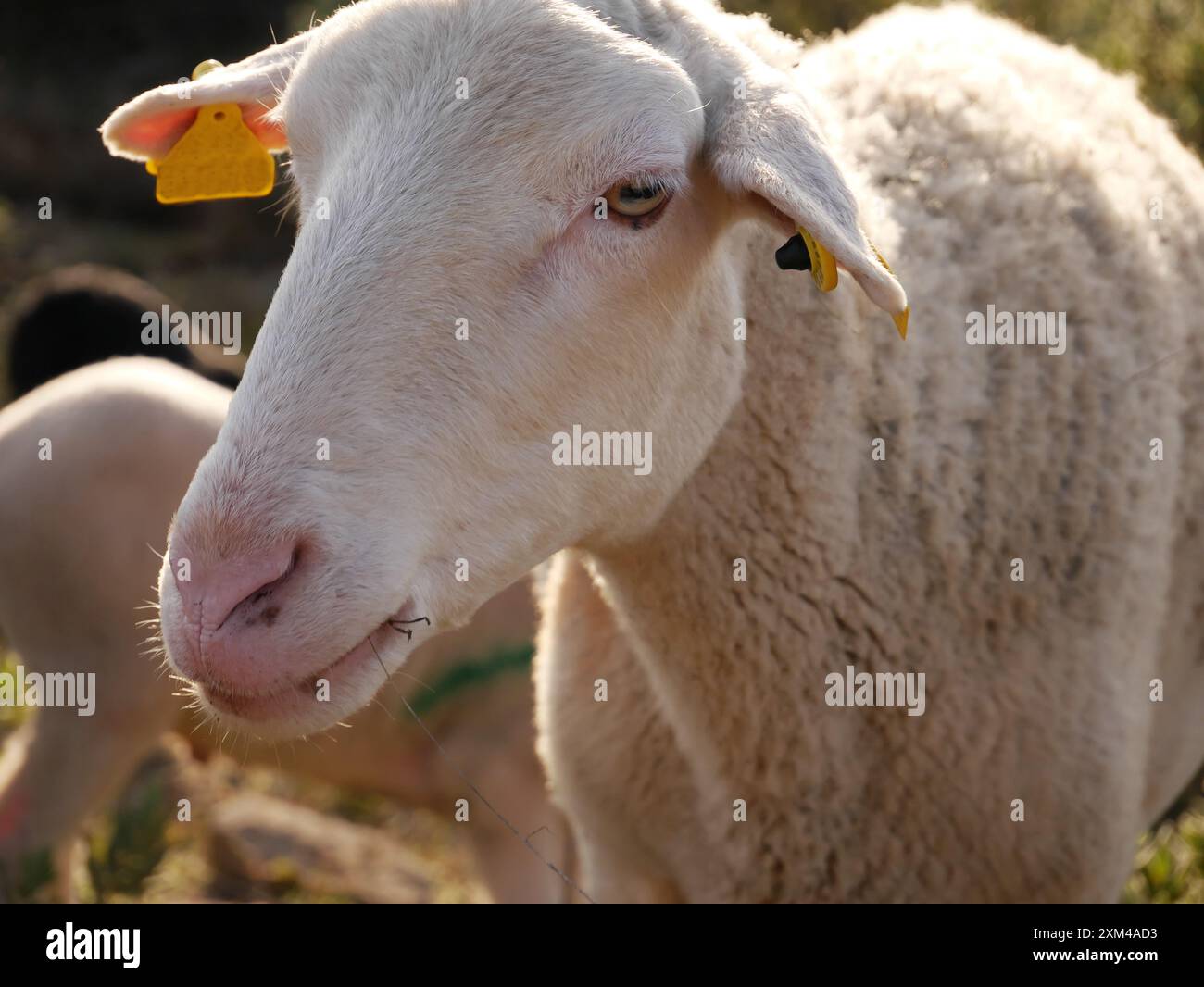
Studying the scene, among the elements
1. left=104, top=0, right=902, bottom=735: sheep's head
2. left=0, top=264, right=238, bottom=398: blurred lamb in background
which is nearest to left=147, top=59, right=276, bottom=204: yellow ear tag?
left=104, top=0, right=902, bottom=735: sheep's head

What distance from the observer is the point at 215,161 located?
312 cm

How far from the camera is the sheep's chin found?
2.12 m

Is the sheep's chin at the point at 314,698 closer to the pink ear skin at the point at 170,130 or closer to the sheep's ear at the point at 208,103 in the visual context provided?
the sheep's ear at the point at 208,103

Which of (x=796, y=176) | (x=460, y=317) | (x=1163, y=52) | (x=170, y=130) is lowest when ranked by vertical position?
(x=1163, y=52)

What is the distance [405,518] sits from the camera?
7.13 feet

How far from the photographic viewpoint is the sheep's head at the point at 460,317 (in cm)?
205

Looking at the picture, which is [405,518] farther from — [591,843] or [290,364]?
[591,843]

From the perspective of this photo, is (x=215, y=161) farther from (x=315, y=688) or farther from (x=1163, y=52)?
(x=1163, y=52)

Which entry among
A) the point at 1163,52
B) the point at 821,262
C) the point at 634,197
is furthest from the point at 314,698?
the point at 1163,52

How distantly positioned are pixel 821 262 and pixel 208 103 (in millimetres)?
1516

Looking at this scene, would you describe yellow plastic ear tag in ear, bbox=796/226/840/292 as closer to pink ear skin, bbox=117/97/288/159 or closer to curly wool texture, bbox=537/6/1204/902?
curly wool texture, bbox=537/6/1204/902

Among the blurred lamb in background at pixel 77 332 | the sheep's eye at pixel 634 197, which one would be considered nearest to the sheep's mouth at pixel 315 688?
the sheep's eye at pixel 634 197
